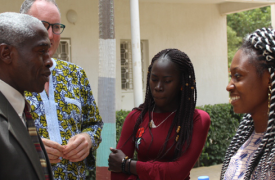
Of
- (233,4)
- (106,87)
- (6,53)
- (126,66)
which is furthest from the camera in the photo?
(233,4)

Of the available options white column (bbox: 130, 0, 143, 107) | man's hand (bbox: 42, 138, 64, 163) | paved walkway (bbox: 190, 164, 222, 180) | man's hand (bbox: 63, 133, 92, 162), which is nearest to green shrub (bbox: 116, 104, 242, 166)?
paved walkway (bbox: 190, 164, 222, 180)

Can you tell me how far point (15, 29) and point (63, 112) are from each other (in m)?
1.06

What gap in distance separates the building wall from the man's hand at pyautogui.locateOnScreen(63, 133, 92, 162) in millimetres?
6541

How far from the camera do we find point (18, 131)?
1559 mm

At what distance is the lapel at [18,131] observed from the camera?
1.53 m

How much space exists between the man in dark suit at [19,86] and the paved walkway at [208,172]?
20.5 feet

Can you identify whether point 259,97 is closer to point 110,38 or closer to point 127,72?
point 110,38

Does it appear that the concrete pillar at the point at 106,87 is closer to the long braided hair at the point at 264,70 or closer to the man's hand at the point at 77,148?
the man's hand at the point at 77,148

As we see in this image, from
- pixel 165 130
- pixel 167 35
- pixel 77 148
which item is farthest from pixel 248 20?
pixel 77 148

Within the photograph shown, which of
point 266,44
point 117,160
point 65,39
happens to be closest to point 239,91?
point 266,44

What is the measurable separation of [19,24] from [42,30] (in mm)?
124

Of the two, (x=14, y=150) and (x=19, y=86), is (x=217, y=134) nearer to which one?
(x=19, y=86)

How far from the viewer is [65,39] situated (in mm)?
9016

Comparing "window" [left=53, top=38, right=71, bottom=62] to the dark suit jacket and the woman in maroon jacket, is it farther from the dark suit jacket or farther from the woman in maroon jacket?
the dark suit jacket
